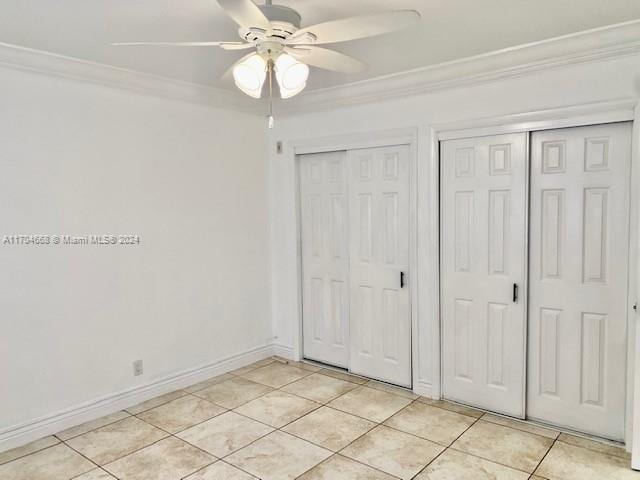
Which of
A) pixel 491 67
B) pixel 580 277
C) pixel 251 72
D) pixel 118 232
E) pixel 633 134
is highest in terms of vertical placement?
pixel 491 67

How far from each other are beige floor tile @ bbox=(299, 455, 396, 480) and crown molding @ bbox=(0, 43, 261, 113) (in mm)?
2914

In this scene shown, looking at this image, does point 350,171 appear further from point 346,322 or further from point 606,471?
point 606,471

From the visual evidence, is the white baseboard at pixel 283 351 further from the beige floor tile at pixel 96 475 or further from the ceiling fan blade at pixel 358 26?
the ceiling fan blade at pixel 358 26

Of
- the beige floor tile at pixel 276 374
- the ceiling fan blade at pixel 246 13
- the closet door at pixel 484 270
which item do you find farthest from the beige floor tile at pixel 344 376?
the ceiling fan blade at pixel 246 13

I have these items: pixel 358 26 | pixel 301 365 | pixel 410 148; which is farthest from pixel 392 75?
pixel 301 365

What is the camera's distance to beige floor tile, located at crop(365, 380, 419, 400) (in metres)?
3.72

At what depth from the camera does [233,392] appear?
3832 millimetres

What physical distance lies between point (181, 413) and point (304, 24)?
110 inches

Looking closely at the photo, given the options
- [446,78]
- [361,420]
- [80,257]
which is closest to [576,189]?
[446,78]

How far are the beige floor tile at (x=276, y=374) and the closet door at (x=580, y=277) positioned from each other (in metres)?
1.93

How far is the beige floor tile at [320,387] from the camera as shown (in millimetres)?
3738

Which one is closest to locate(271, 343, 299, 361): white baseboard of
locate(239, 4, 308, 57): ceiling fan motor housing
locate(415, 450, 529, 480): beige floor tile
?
locate(415, 450, 529, 480): beige floor tile

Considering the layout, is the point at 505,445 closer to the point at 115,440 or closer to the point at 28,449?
the point at 115,440

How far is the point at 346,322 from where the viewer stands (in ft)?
Answer: 13.9
